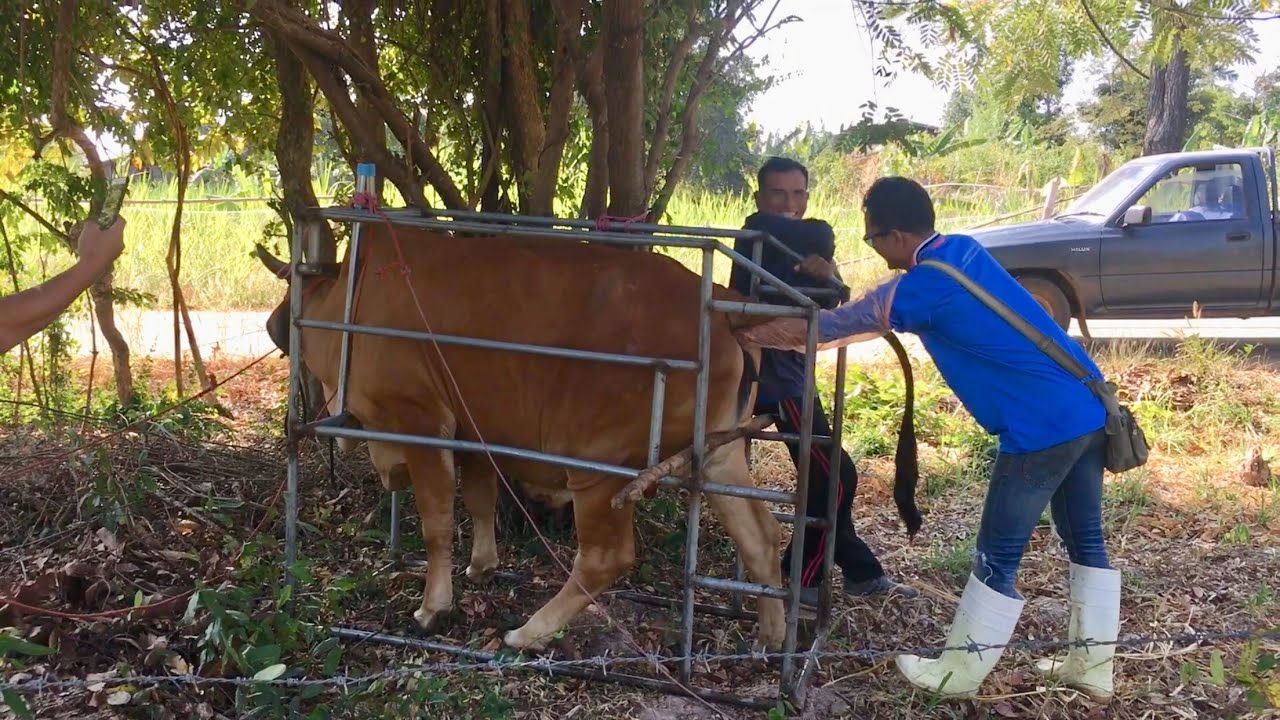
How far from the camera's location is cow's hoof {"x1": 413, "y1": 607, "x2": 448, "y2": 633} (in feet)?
13.3

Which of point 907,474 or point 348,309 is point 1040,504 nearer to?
point 907,474

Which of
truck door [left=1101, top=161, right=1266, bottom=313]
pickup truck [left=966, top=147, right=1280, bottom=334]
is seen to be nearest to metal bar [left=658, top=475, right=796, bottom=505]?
pickup truck [left=966, top=147, right=1280, bottom=334]

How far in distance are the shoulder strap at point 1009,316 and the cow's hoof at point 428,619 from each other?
7.41 ft

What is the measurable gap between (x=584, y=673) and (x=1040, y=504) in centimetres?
163

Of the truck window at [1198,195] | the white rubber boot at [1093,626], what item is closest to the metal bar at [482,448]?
the white rubber boot at [1093,626]

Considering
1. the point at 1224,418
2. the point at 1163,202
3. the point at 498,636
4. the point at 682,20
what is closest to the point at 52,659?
the point at 498,636

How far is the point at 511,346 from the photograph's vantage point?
11.6 feet

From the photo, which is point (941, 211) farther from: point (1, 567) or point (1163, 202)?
point (1, 567)

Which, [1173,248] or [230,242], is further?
[230,242]

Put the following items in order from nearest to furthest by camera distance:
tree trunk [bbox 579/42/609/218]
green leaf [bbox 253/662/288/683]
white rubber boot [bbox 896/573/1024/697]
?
green leaf [bbox 253/662/288/683] → white rubber boot [bbox 896/573/1024/697] → tree trunk [bbox 579/42/609/218]

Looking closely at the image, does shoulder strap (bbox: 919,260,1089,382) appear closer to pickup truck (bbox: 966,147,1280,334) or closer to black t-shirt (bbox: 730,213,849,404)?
black t-shirt (bbox: 730,213,849,404)

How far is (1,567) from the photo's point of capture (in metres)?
4.22

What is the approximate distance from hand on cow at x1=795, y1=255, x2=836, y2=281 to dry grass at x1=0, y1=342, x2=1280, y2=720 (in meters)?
1.39

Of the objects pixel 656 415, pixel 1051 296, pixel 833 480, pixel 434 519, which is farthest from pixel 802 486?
pixel 1051 296
